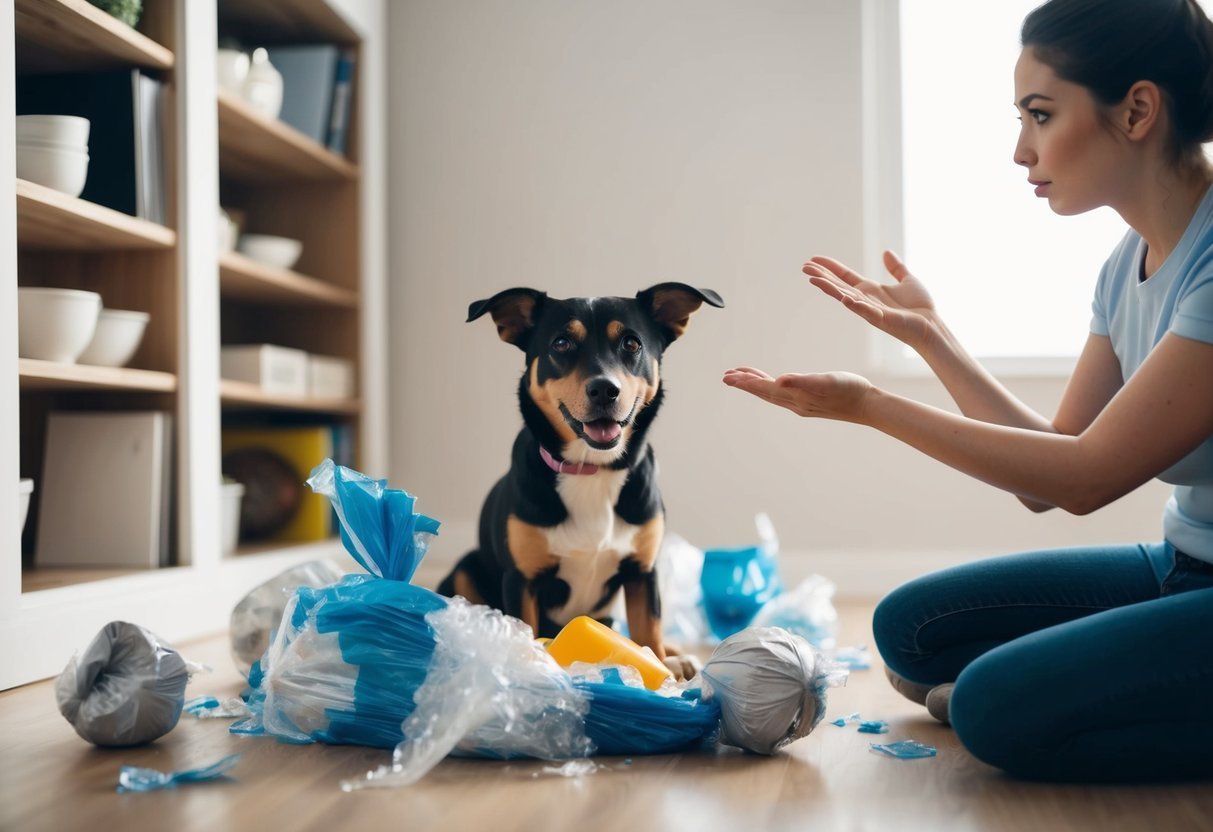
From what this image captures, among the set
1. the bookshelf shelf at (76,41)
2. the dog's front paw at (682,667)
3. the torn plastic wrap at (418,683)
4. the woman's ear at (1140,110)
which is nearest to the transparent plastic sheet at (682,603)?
the dog's front paw at (682,667)

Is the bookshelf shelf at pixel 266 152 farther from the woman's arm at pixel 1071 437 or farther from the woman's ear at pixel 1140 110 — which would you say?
Result: the woman's ear at pixel 1140 110

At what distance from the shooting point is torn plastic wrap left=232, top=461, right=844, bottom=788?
133 centimetres

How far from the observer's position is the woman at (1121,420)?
3.99 feet

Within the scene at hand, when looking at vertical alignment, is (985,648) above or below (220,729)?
above

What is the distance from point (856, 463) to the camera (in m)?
3.35

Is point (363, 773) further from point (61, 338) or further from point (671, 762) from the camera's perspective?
point (61, 338)

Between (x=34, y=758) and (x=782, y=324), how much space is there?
2455mm

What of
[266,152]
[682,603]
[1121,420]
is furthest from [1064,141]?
[266,152]

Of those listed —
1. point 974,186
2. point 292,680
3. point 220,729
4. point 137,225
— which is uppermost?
point 974,186

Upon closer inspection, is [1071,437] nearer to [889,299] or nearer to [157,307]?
[889,299]

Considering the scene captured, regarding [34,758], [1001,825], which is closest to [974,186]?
[1001,825]

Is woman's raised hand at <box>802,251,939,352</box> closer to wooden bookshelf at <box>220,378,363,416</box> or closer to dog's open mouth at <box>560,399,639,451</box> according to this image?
dog's open mouth at <box>560,399,639,451</box>

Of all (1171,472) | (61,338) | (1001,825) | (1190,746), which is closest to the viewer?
(1001,825)

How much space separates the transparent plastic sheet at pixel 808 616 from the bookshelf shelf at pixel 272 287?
160 cm
